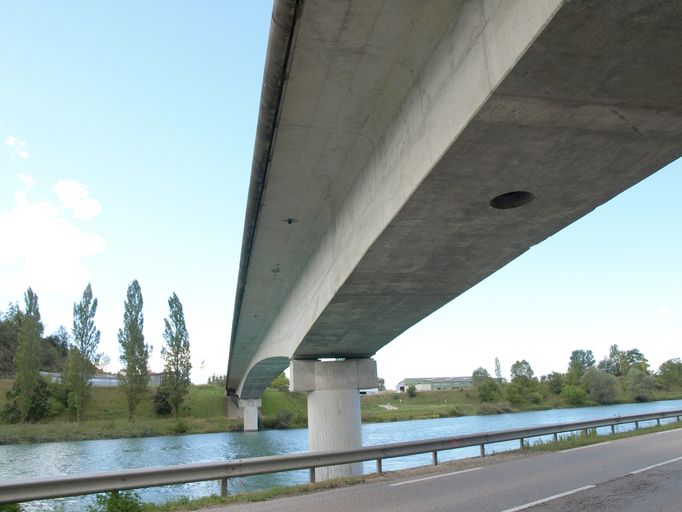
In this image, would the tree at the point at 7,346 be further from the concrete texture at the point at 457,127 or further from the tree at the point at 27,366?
the concrete texture at the point at 457,127

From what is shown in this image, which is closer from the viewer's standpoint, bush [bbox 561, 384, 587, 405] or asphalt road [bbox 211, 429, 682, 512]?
asphalt road [bbox 211, 429, 682, 512]

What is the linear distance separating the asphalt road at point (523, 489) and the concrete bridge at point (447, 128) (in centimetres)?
358

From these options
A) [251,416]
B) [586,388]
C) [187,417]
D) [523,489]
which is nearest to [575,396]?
[586,388]

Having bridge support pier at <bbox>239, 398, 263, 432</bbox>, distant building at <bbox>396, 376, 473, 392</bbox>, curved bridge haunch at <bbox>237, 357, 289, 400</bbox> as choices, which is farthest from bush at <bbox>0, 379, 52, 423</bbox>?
distant building at <bbox>396, 376, 473, 392</bbox>

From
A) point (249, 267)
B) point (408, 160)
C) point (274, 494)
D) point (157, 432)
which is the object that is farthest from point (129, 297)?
point (408, 160)

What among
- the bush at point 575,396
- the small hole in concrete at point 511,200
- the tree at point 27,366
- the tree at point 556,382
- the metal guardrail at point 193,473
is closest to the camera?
the small hole in concrete at point 511,200

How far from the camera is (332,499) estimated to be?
30.2 feet

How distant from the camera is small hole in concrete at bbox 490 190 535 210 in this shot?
6.69 m

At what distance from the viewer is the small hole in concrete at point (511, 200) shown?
6.69 m

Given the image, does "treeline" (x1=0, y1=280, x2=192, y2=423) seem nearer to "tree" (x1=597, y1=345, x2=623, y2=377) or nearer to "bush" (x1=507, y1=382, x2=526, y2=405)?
"bush" (x1=507, y1=382, x2=526, y2=405)

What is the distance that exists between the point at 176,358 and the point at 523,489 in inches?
2342

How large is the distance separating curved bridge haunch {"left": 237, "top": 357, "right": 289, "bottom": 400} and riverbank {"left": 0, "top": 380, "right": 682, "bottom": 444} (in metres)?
6.94

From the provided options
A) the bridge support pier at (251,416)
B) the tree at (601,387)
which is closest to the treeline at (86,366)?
the bridge support pier at (251,416)

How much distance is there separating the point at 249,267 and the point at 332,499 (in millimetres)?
6774
